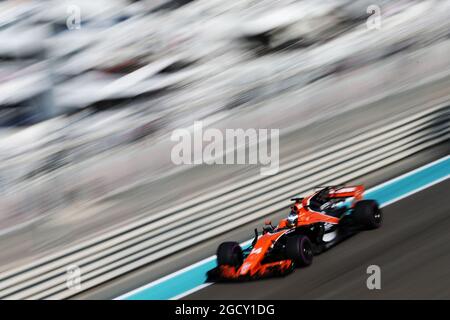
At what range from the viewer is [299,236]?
7402mm

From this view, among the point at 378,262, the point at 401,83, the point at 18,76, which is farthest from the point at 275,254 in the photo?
the point at 401,83

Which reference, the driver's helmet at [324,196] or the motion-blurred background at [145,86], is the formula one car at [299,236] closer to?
the driver's helmet at [324,196]

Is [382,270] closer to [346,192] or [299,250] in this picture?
[299,250]

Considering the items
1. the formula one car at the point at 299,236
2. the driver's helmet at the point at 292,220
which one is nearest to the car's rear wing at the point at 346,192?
the formula one car at the point at 299,236

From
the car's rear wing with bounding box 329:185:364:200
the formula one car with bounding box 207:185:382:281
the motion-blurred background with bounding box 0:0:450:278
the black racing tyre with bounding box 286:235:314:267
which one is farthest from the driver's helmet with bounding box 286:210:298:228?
the motion-blurred background with bounding box 0:0:450:278

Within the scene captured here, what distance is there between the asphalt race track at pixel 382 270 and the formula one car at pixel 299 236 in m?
0.11

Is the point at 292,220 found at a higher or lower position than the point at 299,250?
higher

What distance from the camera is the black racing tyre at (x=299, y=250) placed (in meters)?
7.32

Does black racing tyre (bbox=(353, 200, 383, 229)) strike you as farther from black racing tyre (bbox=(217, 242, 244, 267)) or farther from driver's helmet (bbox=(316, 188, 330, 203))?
black racing tyre (bbox=(217, 242, 244, 267))

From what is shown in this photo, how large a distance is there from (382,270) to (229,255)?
155cm

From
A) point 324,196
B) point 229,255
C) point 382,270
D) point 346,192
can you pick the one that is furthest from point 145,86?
point 382,270

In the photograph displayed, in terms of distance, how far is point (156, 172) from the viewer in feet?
31.0

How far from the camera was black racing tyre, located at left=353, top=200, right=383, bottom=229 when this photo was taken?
8133mm

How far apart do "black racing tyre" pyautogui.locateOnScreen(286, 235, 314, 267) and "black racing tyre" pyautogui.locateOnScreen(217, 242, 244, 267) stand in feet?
1.91
